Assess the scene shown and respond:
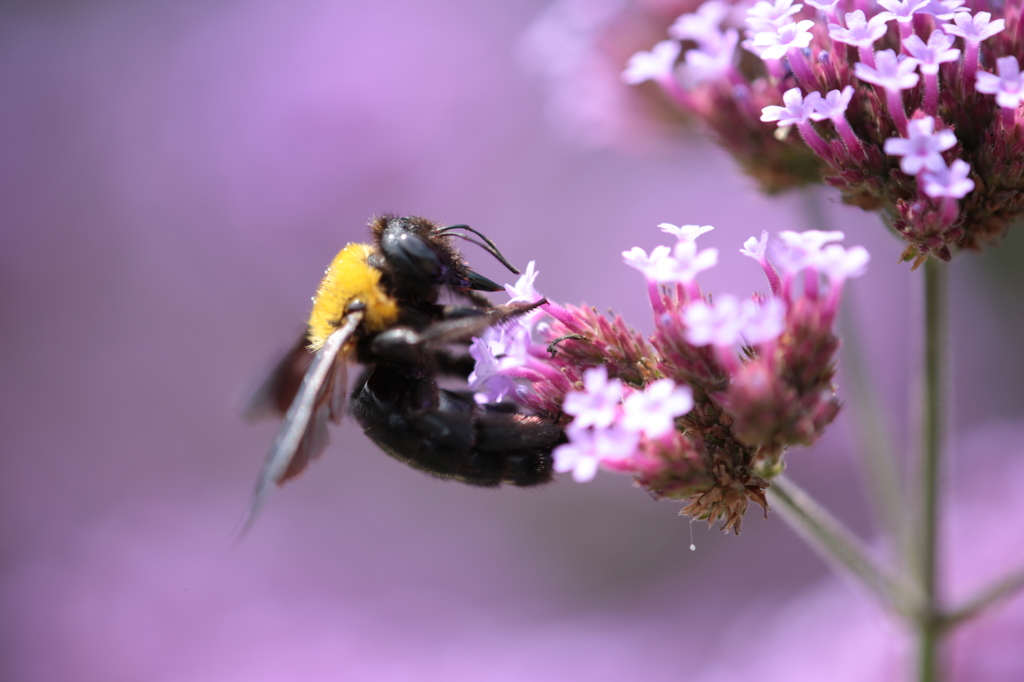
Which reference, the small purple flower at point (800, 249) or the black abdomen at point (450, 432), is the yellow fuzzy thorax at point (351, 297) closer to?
the black abdomen at point (450, 432)

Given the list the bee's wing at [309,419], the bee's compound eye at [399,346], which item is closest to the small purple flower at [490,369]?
the bee's compound eye at [399,346]

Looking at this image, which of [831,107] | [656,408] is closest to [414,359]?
[656,408]

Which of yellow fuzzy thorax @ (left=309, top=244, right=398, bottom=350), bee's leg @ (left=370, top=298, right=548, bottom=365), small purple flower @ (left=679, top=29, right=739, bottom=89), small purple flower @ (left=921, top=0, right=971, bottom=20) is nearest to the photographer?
small purple flower @ (left=921, top=0, right=971, bottom=20)

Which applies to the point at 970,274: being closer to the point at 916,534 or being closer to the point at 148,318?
the point at 916,534

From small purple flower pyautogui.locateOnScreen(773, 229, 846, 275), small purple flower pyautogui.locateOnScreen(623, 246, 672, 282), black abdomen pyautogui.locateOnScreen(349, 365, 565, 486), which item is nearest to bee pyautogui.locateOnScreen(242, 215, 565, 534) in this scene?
black abdomen pyautogui.locateOnScreen(349, 365, 565, 486)

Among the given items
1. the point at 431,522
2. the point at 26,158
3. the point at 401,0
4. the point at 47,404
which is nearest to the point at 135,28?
the point at 26,158

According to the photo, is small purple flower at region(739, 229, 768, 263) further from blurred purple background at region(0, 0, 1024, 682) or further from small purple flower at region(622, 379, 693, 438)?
blurred purple background at region(0, 0, 1024, 682)
